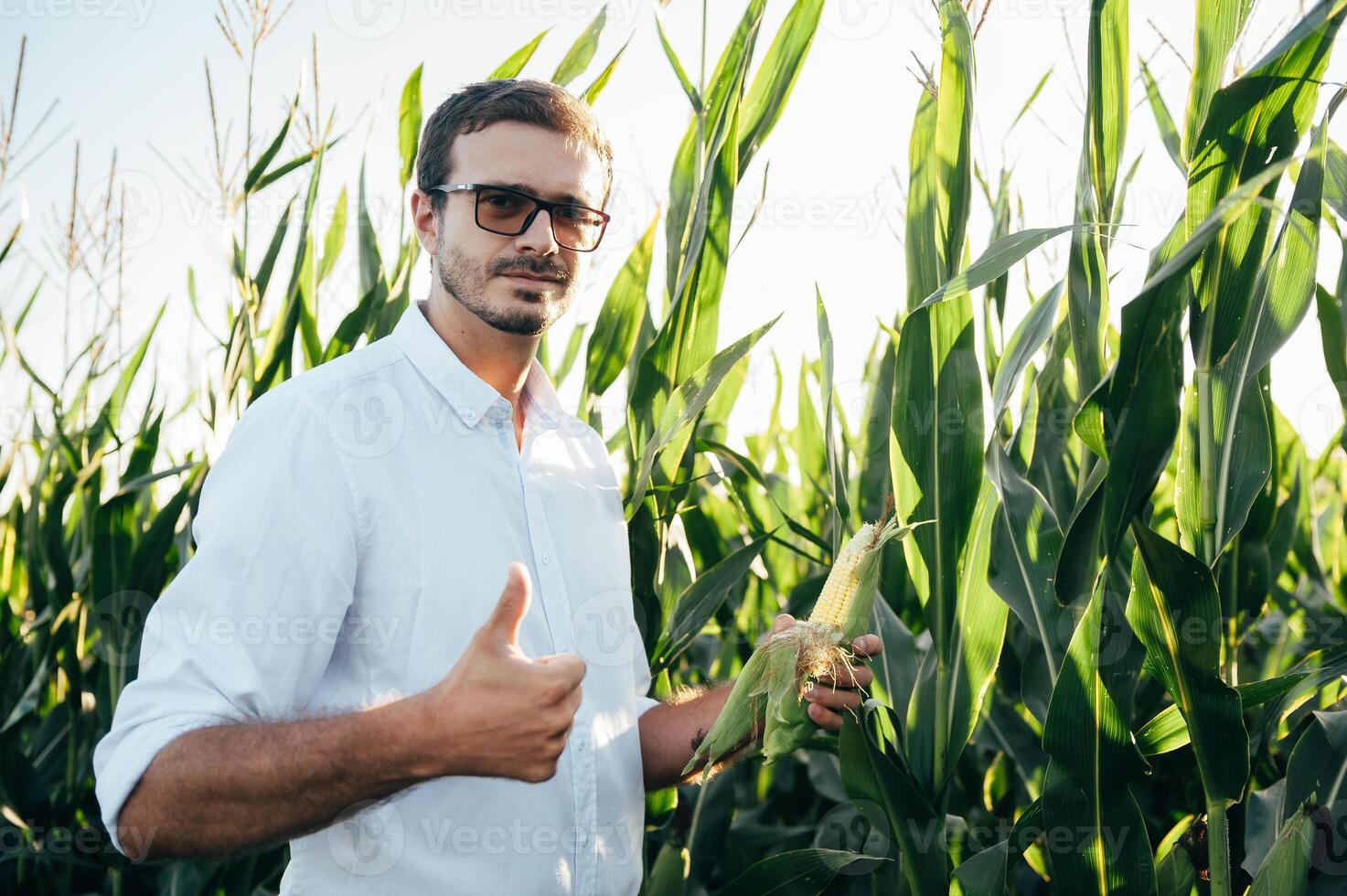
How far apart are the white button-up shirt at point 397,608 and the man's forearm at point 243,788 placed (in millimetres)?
37

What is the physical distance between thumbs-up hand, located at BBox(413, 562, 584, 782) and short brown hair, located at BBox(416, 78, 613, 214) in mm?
851

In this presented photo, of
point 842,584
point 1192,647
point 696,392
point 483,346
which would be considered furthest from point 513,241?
point 1192,647

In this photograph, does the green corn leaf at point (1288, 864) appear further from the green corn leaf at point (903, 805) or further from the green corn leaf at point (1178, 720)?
the green corn leaf at point (903, 805)

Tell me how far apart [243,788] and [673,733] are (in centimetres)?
66

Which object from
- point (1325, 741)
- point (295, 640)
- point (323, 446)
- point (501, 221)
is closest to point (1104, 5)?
point (501, 221)

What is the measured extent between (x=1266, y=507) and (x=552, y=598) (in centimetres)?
123

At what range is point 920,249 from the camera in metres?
1.30

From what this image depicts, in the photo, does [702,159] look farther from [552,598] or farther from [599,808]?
[599,808]

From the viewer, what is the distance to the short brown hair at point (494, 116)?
147 centimetres

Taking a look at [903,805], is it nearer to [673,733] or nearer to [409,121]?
[673,733]

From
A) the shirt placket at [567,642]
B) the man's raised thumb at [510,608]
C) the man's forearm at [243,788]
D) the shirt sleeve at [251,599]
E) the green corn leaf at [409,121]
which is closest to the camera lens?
the man's raised thumb at [510,608]

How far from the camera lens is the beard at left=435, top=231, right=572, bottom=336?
1.41m

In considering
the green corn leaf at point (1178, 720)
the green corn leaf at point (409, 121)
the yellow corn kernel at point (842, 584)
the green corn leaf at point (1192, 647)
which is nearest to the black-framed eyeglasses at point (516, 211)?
the green corn leaf at point (409, 121)

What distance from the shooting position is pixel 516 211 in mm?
1426
